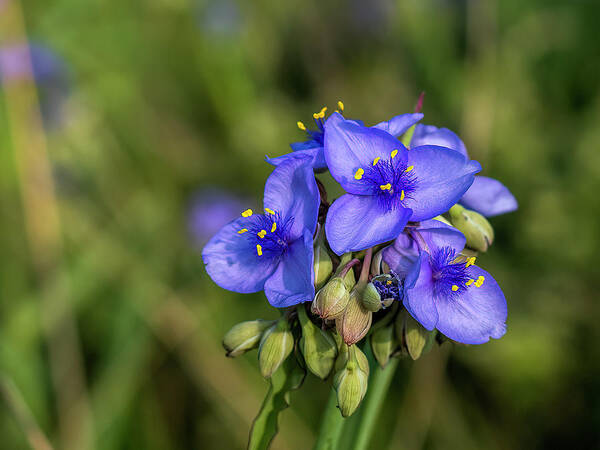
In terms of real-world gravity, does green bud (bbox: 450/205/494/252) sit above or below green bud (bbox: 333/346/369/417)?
above

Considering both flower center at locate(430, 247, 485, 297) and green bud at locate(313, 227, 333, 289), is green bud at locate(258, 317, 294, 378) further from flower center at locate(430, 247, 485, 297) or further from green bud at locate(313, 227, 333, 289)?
flower center at locate(430, 247, 485, 297)

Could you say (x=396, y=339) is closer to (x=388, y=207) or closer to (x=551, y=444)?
(x=388, y=207)

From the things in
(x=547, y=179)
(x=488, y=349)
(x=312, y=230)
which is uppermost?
(x=312, y=230)

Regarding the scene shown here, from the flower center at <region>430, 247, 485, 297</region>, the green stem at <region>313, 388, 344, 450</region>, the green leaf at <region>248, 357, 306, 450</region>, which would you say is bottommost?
the green stem at <region>313, 388, 344, 450</region>

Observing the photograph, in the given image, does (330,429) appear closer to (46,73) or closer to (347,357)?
(347,357)

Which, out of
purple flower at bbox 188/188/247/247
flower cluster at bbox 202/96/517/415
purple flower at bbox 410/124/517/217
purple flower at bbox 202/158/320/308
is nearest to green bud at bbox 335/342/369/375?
flower cluster at bbox 202/96/517/415

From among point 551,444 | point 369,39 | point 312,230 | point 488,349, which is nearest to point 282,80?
point 369,39
